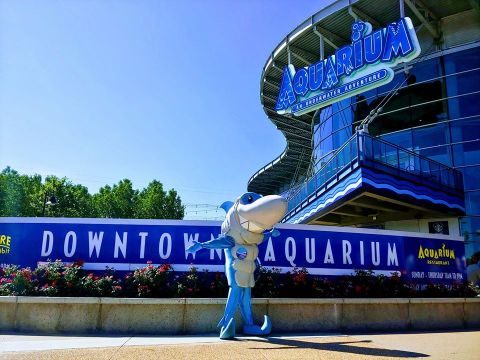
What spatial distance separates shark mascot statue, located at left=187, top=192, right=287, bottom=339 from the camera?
268 inches

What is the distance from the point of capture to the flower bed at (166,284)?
8008 millimetres

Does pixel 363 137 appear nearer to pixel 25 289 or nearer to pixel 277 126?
pixel 25 289

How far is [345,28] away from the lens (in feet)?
69.4

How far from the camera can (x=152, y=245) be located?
8969 mm

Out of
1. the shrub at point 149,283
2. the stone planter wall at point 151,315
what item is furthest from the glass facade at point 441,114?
the shrub at point 149,283

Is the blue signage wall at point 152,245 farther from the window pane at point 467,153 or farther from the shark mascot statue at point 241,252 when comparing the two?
the window pane at point 467,153

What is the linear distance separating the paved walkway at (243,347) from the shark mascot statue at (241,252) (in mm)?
272

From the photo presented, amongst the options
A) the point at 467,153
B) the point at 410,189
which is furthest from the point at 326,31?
the point at 410,189

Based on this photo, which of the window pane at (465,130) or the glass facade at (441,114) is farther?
the window pane at (465,130)

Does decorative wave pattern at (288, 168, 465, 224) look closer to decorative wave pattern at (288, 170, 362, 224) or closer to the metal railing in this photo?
decorative wave pattern at (288, 170, 362, 224)

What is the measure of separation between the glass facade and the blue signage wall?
7324 mm

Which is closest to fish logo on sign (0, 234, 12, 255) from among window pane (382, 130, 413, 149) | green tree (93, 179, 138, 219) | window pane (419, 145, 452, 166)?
window pane (382, 130, 413, 149)

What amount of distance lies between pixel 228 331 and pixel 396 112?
15547mm

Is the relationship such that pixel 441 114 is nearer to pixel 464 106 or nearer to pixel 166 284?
pixel 464 106
